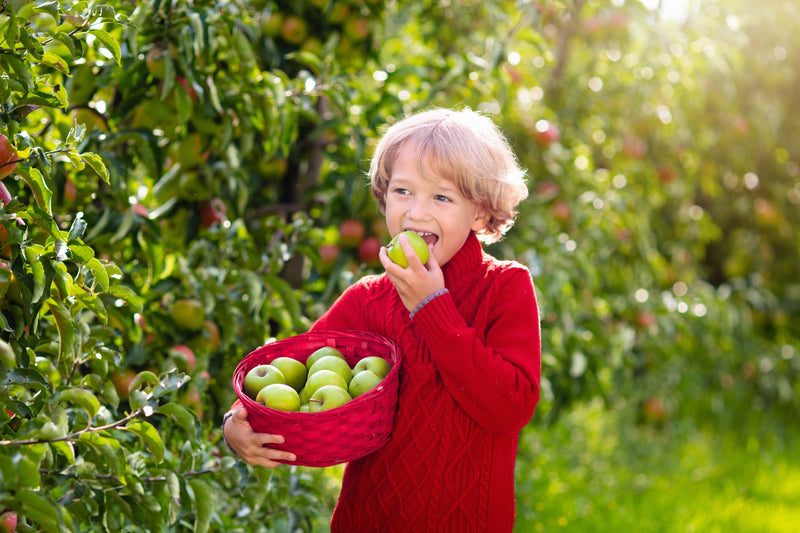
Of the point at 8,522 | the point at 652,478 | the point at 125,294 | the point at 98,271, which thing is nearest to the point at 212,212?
the point at 125,294

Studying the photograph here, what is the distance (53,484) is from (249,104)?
992 millimetres

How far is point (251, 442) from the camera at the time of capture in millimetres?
1210

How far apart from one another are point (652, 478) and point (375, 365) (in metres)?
2.39

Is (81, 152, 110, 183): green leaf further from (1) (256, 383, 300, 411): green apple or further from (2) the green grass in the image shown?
(2) the green grass

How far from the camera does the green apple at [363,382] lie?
1.22 meters

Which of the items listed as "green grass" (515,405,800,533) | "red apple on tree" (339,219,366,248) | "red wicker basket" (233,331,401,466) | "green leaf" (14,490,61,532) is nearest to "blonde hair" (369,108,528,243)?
"red wicker basket" (233,331,401,466)

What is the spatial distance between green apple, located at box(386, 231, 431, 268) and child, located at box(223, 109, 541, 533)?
11 millimetres

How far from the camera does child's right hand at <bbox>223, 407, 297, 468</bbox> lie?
Answer: 1183mm

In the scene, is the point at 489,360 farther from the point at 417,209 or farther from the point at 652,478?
the point at 652,478

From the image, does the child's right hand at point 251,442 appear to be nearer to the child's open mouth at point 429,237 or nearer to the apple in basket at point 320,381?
the apple in basket at point 320,381

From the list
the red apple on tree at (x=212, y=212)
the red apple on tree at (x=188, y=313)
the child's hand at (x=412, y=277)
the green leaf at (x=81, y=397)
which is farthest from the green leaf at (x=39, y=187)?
the red apple on tree at (x=212, y=212)

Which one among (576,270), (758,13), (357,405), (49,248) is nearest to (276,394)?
(357,405)

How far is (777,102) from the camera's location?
439cm

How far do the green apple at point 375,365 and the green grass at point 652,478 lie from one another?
1.58 m
